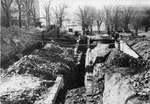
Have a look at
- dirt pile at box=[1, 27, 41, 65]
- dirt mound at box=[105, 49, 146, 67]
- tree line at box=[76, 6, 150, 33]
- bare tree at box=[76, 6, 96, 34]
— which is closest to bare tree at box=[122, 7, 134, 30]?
tree line at box=[76, 6, 150, 33]

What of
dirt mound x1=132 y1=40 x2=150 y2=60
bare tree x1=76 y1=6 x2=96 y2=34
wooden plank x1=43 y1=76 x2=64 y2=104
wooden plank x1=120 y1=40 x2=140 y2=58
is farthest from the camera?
bare tree x1=76 y1=6 x2=96 y2=34

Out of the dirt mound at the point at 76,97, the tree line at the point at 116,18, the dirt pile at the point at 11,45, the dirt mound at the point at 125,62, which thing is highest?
the tree line at the point at 116,18

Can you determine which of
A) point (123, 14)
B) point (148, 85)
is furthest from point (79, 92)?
point (123, 14)

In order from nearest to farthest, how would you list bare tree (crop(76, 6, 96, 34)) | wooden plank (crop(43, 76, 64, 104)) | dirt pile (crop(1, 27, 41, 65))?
wooden plank (crop(43, 76, 64, 104)) → dirt pile (crop(1, 27, 41, 65)) → bare tree (crop(76, 6, 96, 34))

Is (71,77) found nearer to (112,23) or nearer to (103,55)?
(103,55)

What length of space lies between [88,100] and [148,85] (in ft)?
8.84

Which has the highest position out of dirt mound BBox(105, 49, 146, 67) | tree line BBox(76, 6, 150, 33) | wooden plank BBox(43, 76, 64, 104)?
tree line BBox(76, 6, 150, 33)

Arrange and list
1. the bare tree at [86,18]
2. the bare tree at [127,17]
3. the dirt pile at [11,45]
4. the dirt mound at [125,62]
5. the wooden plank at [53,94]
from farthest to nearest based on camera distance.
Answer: the bare tree at [86,18], the bare tree at [127,17], the dirt pile at [11,45], the dirt mound at [125,62], the wooden plank at [53,94]

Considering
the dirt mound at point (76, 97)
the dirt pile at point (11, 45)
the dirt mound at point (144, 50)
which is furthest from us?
the dirt pile at point (11, 45)

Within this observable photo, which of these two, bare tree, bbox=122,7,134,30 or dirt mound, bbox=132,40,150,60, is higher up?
bare tree, bbox=122,7,134,30

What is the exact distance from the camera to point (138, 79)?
5.32 m

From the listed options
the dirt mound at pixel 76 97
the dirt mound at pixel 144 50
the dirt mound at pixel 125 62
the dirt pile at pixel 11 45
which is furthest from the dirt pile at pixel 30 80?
the dirt mound at pixel 144 50

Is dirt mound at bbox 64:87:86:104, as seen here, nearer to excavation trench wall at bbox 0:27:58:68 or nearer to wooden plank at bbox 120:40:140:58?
excavation trench wall at bbox 0:27:58:68

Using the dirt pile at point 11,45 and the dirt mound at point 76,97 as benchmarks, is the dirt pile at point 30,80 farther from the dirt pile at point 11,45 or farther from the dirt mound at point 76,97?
the dirt pile at point 11,45
